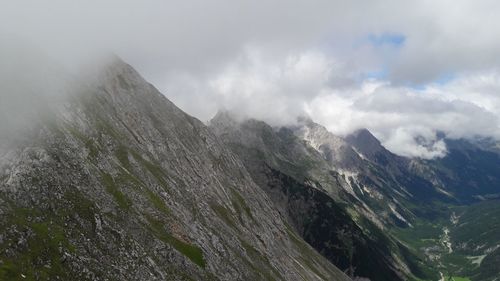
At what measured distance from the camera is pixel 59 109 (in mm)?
141625

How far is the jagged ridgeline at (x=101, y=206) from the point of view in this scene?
302ft

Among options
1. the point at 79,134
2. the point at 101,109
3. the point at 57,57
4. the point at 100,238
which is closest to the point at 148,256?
the point at 100,238

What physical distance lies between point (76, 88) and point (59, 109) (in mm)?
24492

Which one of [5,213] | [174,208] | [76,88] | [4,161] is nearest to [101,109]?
[76,88]

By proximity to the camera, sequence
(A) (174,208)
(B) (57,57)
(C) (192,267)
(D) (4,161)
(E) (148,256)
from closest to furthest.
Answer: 1. (D) (4,161)
2. (E) (148,256)
3. (C) (192,267)
4. (A) (174,208)
5. (B) (57,57)

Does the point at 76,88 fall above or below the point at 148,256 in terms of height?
above

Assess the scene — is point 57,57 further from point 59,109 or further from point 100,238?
point 100,238

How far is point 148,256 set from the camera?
375ft

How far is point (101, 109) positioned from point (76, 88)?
10.9m

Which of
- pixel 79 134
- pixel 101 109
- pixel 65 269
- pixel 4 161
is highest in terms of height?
pixel 101 109

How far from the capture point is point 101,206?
379 feet

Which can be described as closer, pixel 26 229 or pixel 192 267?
pixel 26 229

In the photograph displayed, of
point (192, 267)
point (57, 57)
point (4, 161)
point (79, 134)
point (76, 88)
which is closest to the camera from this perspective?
point (4, 161)

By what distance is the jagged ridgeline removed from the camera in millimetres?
92188
